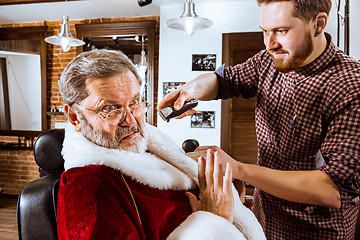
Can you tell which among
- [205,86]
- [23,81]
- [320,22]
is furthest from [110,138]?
[23,81]

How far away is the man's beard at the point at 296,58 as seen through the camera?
1.21 metres

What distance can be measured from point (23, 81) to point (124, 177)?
552 centimetres

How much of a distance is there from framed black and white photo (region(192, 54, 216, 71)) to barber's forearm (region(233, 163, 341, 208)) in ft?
11.3

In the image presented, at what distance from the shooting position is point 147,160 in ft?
4.15

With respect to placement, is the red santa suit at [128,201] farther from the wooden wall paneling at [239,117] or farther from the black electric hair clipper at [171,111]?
the wooden wall paneling at [239,117]

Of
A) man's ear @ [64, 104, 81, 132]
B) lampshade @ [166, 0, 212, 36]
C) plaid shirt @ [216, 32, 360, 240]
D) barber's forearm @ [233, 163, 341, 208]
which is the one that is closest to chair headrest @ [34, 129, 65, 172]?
man's ear @ [64, 104, 81, 132]

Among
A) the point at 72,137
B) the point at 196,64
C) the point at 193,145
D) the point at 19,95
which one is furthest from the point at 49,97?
the point at 72,137

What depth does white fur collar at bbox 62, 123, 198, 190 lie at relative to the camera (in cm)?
108

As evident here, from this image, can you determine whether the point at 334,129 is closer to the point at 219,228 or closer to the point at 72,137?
the point at 219,228

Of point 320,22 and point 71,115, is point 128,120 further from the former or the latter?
point 320,22

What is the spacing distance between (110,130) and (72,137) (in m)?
0.15

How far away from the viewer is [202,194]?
1225 mm

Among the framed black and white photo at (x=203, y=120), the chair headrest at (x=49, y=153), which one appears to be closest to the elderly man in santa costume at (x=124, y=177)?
the chair headrest at (x=49, y=153)

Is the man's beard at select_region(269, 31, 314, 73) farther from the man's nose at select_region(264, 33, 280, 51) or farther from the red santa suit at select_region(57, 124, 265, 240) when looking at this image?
the red santa suit at select_region(57, 124, 265, 240)
